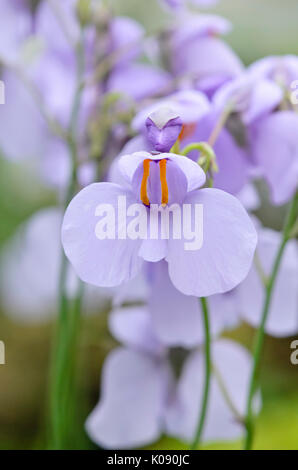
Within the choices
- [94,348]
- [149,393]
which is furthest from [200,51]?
[94,348]

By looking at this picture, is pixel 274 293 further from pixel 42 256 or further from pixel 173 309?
pixel 42 256

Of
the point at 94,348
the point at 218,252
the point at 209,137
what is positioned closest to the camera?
the point at 218,252

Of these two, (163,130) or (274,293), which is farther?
(274,293)

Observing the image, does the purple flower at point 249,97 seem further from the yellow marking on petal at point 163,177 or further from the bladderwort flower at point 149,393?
the bladderwort flower at point 149,393

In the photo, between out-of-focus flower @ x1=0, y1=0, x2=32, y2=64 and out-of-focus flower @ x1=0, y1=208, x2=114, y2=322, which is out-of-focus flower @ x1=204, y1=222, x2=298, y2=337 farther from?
out-of-focus flower @ x1=0, y1=0, x2=32, y2=64

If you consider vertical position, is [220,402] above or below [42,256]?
below

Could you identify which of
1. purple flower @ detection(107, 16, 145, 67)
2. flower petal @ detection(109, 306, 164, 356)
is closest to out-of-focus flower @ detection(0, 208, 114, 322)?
flower petal @ detection(109, 306, 164, 356)

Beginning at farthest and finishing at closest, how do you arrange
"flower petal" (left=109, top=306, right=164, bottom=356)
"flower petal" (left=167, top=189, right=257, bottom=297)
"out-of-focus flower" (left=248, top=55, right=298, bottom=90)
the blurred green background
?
the blurred green background
"flower petal" (left=109, top=306, right=164, bottom=356)
"out-of-focus flower" (left=248, top=55, right=298, bottom=90)
"flower petal" (left=167, top=189, right=257, bottom=297)

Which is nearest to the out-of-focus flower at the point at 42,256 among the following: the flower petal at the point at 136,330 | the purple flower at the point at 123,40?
the flower petal at the point at 136,330
